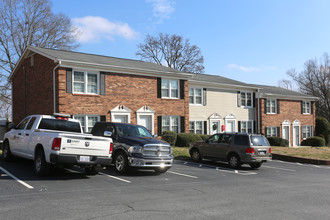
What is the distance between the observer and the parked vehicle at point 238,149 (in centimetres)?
1380

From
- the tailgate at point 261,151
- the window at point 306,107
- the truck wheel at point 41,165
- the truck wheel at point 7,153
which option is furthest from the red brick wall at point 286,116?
the truck wheel at point 41,165

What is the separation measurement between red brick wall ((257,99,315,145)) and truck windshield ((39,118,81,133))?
2356 centimetres

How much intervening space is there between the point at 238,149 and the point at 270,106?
1994 cm

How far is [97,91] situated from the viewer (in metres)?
19.5

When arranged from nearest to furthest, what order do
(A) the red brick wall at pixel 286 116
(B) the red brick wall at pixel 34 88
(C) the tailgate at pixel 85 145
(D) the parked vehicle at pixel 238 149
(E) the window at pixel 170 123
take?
(C) the tailgate at pixel 85 145
(D) the parked vehicle at pixel 238 149
(B) the red brick wall at pixel 34 88
(E) the window at pixel 170 123
(A) the red brick wall at pixel 286 116

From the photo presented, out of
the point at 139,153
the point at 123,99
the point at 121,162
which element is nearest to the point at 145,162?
the point at 139,153

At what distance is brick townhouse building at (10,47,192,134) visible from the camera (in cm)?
1834

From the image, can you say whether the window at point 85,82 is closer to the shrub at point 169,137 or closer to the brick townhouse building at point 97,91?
the brick townhouse building at point 97,91

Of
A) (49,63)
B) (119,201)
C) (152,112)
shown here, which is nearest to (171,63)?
(152,112)

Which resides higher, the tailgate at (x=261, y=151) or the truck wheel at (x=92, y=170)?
the tailgate at (x=261, y=151)

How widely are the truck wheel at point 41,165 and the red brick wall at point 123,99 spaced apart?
28.8ft

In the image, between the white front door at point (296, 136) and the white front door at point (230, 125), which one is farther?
the white front door at point (296, 136)

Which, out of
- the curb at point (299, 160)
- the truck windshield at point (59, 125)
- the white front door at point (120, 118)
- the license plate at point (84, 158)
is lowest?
the curb at point (299, 160)

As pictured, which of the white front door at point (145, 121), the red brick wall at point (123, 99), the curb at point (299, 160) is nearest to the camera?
the curb at point (299, 160)
